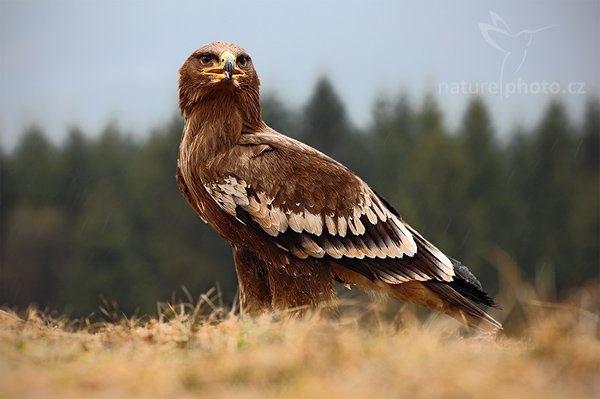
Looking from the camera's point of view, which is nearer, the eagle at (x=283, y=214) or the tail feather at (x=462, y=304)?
the eagle at (x=283, y=214)

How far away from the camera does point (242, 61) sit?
6.93 meters

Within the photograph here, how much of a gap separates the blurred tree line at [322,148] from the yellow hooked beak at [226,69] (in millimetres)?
27257

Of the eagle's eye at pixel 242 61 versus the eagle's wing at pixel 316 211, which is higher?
the eagle's eye at pixel 242 61

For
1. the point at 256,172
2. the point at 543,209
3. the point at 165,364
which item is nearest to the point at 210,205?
the point at 256,172

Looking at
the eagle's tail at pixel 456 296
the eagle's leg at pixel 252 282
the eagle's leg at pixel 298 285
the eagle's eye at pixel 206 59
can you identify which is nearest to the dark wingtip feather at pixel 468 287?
the eagle's tail at pixel 456 296

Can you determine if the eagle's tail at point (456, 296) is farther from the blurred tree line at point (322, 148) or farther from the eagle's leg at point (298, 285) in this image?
the blurred tree line at point (322, 148)

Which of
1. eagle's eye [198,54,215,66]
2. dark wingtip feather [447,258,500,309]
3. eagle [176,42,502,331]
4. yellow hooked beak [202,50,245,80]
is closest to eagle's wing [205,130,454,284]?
eagle [176,42,502,331]

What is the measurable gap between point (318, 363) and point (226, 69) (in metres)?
3.03

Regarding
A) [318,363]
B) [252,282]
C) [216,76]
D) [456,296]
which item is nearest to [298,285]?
[252,282]

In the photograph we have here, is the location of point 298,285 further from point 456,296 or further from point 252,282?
point 456,296

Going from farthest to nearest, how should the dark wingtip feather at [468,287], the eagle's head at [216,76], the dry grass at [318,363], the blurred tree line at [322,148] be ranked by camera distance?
the blurred tree line at [322,148] → the dark wingtip feather at [468,287] → the eagle's head at [216,76] → the dry grass at [318,363]

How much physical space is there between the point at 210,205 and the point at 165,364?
7.53 ft

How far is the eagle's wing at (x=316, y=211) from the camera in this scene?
648 centimetres

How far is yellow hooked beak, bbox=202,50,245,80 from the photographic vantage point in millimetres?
6577
